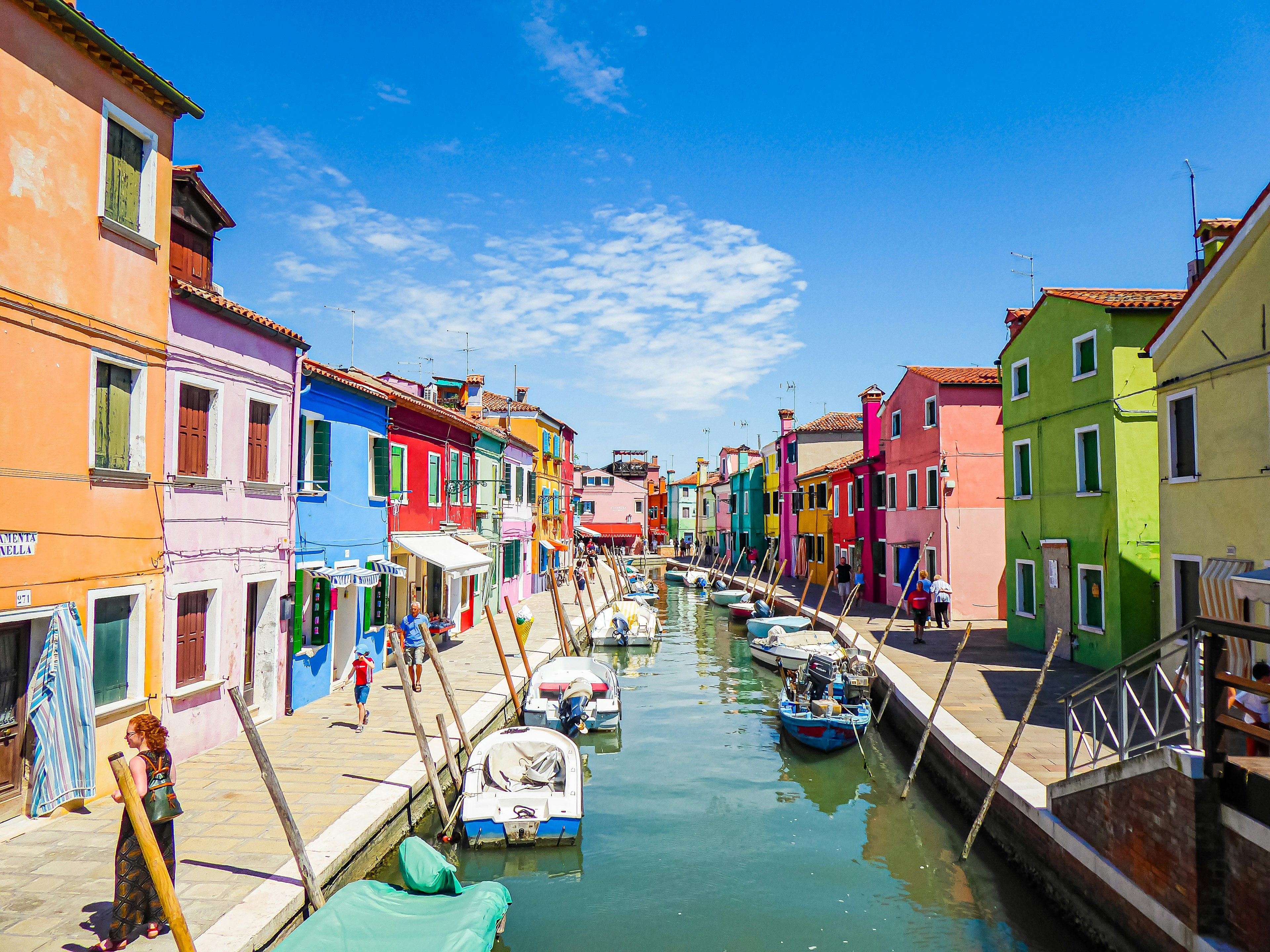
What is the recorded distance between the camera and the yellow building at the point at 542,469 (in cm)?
3866

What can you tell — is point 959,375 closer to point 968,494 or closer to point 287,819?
point 968,494

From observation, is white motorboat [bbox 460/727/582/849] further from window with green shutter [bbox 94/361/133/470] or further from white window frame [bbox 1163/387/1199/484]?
white window frame [bbox 1163/387/1199/484]

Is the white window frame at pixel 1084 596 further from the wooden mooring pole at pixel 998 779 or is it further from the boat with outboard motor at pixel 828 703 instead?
the wooden mooring pole at pixel 998 779

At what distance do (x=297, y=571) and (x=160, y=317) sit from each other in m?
5.09

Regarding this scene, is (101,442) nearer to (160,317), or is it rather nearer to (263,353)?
(160,317)

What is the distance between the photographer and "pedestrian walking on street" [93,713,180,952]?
6.47 m

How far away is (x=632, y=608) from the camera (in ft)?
105

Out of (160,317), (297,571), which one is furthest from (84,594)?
(297,571)

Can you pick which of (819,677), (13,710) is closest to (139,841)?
(13,710)

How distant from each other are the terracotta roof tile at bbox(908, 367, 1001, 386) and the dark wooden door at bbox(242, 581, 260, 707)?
2017 centimetres

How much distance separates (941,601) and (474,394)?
68.3ft

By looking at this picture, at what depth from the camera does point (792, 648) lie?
75.5ft

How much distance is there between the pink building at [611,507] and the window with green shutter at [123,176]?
211 ft

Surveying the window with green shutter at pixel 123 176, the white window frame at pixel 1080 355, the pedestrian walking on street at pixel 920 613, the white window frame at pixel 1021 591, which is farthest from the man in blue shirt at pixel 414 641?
the white window frame at pixel 1080 355
